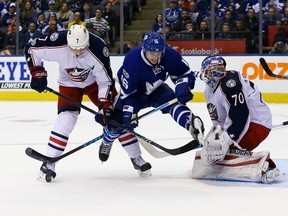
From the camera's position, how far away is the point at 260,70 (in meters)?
10.1

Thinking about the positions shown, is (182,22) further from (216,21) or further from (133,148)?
(133,148)

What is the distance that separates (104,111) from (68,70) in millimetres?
367

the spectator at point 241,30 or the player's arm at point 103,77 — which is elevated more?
the player's arm at point 103,77

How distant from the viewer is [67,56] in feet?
14.4

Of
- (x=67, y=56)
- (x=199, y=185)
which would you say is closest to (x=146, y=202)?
(x=199, y=185)

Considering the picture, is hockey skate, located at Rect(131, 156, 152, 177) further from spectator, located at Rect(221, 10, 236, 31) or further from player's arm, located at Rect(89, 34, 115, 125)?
spectator, located at Rect(221, 10, 236, 31)

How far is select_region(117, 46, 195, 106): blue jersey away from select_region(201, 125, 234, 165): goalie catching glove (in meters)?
0.35

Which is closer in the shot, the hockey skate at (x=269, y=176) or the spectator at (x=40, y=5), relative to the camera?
the hockey skate at (x=269, y=176)

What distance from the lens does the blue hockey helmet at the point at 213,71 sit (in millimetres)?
4195

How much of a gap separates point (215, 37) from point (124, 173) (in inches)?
238

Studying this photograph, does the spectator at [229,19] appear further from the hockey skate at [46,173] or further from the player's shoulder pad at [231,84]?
the hockey skate at [46,173]

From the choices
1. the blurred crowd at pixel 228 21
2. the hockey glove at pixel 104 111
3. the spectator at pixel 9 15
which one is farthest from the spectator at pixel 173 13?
the hockey glove at pixel 104 111

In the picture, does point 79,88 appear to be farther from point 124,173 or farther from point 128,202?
point 128,202

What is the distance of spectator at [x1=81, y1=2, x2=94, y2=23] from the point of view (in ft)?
36.2
